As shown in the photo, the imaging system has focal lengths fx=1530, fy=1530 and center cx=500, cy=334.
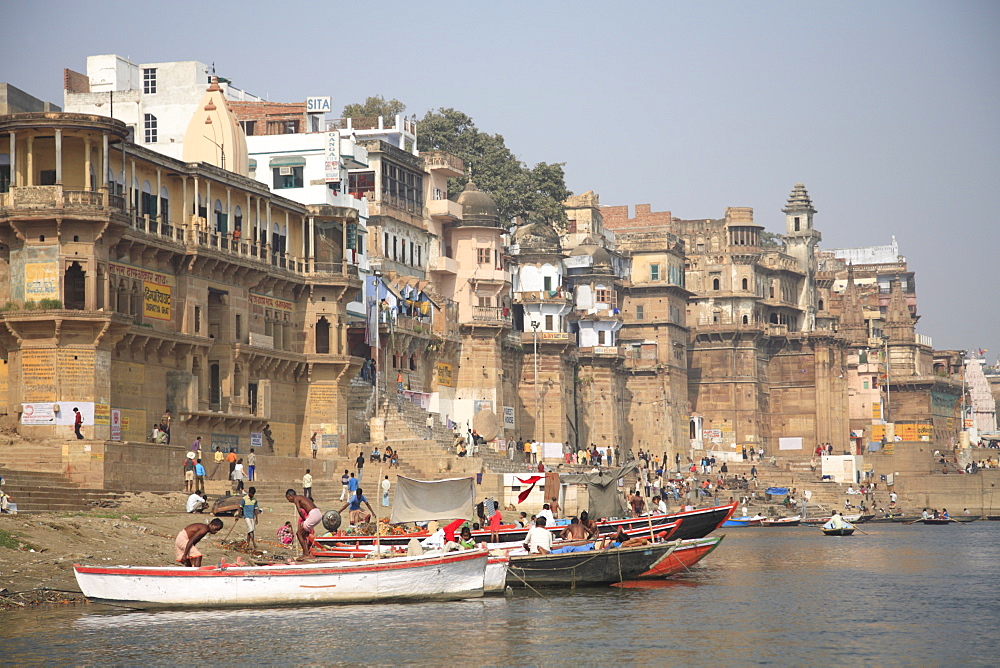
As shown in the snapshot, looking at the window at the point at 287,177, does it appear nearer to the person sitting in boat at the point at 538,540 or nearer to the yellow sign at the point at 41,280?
the yellow sign at the point at 41,280

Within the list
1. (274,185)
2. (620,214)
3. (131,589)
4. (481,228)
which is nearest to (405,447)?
(274,185)

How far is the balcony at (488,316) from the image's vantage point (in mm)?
69438

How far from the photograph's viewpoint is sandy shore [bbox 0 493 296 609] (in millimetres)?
29594

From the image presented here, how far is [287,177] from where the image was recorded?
60.1 m

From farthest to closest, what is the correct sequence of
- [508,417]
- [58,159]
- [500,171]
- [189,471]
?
[500,171] → [508,417] → [189,471] → [58,159]

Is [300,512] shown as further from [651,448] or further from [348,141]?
[651,448]

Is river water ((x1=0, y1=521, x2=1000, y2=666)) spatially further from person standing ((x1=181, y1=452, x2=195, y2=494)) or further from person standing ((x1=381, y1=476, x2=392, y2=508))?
person standing ((x1=381, y1=476, x2=392, y2=508))

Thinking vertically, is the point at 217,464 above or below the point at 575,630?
above

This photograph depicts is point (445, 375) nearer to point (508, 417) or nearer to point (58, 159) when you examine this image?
point (508, 417)

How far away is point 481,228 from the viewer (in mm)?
71375

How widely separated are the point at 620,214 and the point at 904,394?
2943 centimetres

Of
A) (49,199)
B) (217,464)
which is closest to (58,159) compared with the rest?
(49,199)

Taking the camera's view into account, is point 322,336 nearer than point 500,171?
Yes

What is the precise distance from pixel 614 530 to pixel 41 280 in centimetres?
1700
